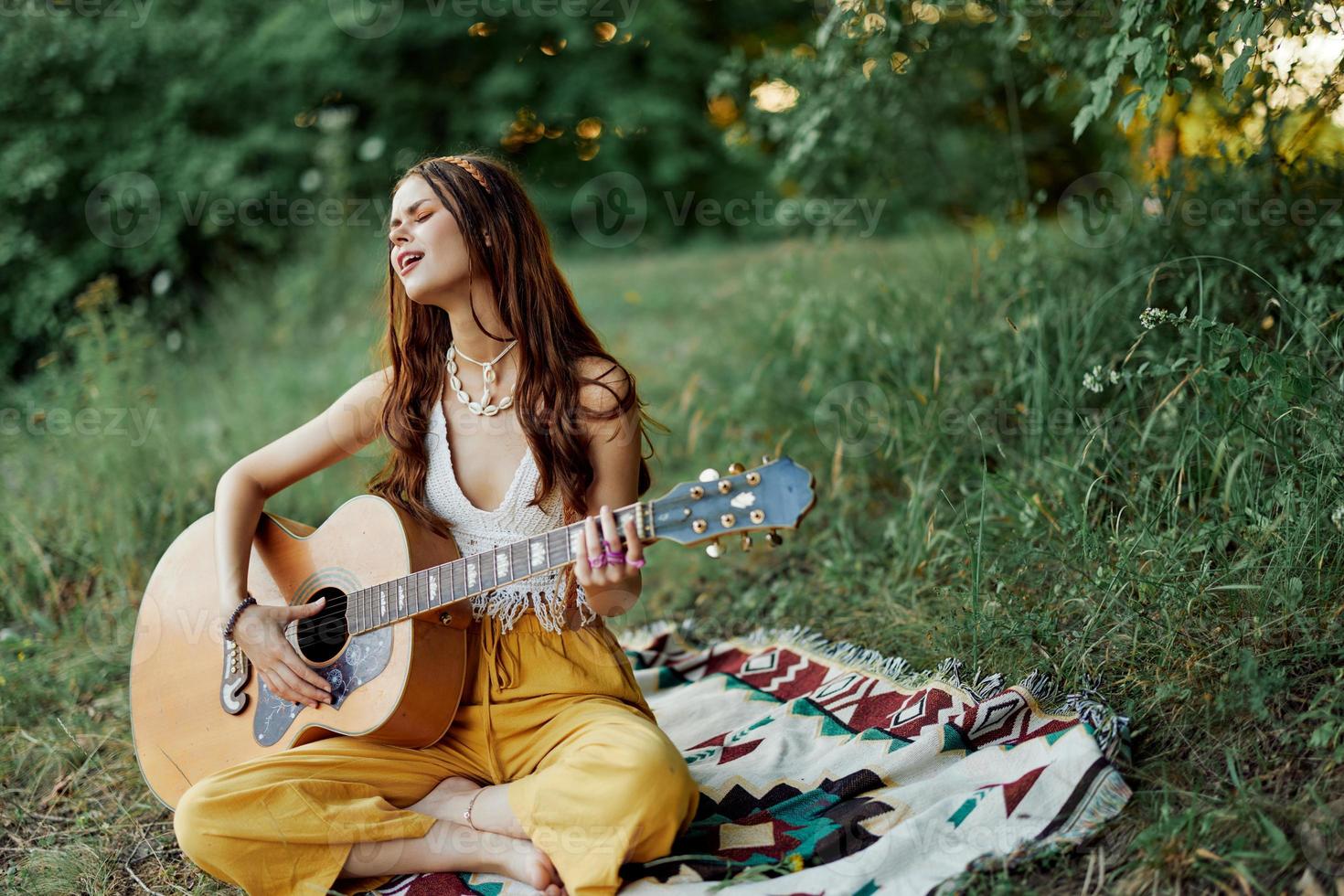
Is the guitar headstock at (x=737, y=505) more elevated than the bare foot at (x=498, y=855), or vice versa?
the guitar headstock at (x=737, y=505)

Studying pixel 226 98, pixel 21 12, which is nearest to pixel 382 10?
pixel 226 98

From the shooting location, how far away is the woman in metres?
2.08

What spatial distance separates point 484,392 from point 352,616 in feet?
2.02

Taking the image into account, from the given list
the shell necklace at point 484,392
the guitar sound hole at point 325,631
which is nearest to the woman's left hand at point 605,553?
the shell necklace at point 484,392

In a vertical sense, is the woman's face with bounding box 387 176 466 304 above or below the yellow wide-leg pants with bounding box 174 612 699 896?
above

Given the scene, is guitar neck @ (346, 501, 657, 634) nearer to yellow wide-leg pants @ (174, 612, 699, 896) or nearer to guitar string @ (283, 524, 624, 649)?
guitar string @ (283, 524, 624, 649)

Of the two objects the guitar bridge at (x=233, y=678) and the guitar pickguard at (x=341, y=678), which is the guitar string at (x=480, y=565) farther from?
the guitar bridge at (x=233, y=678)

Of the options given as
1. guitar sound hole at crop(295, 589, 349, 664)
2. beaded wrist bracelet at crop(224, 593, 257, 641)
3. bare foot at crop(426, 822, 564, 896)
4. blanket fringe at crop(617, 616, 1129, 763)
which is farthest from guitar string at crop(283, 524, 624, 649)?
blanket fringe at crop(617, 616, 1129, 763)

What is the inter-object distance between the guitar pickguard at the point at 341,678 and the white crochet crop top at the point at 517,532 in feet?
0.76

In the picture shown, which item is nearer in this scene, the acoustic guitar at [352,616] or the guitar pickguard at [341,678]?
the acoustic guitar at [352,616]

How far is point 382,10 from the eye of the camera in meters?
9.55

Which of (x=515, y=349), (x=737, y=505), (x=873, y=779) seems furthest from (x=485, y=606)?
(x=873, y=779)

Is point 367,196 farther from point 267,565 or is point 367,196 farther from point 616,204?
point 267,565

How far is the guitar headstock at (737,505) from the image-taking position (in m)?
1.91
